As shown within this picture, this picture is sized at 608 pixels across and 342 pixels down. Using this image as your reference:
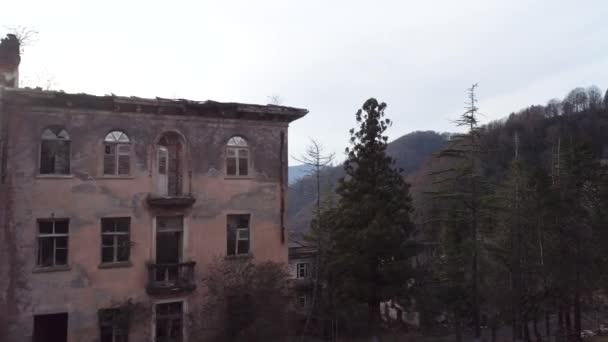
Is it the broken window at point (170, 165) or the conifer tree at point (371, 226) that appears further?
the conifer tree at point (371, 226)

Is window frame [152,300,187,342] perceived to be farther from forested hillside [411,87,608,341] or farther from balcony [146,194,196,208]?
forested hillside [411,87,608,341]

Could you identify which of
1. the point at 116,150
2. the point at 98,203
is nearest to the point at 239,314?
the point at 98,203

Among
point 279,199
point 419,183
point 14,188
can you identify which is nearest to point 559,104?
point 419,183

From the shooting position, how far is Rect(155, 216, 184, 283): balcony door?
21000 mm

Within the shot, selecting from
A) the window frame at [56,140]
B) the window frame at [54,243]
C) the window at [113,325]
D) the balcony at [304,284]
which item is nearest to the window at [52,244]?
the window frame at [54,243]

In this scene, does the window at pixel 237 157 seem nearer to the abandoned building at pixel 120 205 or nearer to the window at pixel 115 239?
the abandoned building at pixel 120 205

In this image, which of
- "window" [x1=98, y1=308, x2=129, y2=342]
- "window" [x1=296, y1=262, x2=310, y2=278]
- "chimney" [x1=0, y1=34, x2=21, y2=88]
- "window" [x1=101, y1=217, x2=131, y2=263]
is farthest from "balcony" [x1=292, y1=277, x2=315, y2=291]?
"chimney" [x1=0, y1=34, x2=21, y2=88]

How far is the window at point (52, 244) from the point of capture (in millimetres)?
19219

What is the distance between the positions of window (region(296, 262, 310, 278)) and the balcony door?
15.9 m

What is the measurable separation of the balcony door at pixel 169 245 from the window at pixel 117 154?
111 inches

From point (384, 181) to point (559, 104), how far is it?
132 m

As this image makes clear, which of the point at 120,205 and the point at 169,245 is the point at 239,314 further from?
the point at 120,205

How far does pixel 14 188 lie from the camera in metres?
18.8

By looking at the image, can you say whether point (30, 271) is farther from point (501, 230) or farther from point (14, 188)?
point (501, 230)
